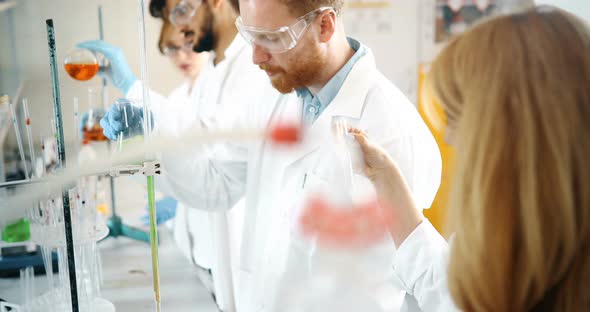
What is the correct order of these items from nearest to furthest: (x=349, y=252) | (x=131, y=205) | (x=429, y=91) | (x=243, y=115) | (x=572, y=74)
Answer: (x=572, y=74)
(x=429, y=91)
(x=349, y=252)
(x=243, y=115)
(x=131, y=205)

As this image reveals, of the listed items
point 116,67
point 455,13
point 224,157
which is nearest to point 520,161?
point 224,157

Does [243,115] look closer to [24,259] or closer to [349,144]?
[349,144]

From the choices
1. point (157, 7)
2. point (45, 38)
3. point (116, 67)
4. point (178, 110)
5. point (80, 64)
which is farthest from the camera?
point (45, 38)

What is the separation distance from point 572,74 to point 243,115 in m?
1.35

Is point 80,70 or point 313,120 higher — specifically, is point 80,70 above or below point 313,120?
above

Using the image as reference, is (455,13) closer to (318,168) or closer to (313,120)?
(313,120)

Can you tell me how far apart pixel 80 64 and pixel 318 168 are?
31.4 inches

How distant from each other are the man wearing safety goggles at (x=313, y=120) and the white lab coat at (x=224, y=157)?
0.22 m

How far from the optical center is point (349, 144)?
1.39m

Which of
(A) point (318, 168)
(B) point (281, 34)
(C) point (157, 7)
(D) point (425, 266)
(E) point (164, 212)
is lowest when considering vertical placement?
(E) point (164, 212)

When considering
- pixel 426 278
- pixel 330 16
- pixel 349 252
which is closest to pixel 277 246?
pixel 349 252

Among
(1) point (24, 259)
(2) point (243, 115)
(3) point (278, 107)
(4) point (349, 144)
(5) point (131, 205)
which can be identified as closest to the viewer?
(4) point (349, 144)

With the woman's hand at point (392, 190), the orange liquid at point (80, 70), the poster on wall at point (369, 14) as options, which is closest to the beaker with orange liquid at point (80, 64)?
the orange liquid at point (80, 70)

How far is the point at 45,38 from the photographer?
301cm
